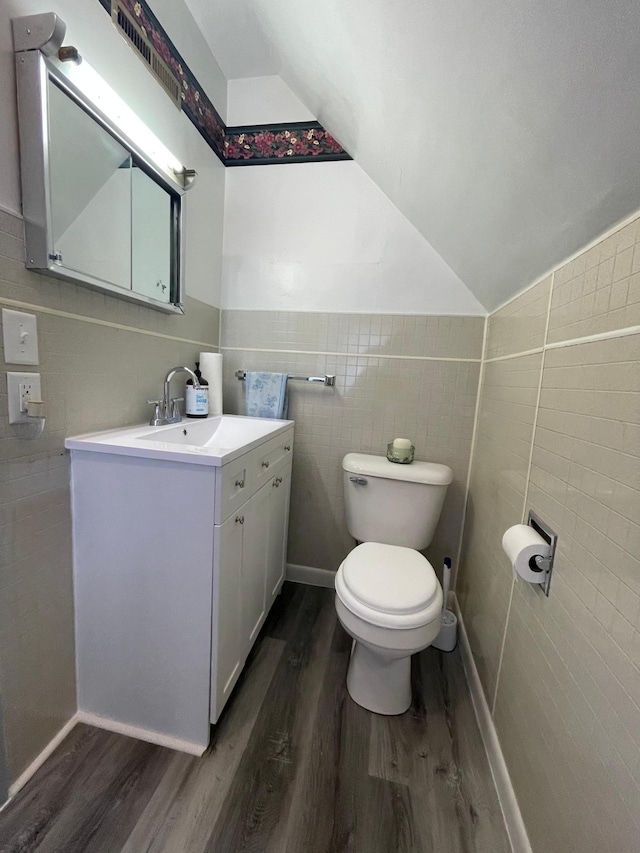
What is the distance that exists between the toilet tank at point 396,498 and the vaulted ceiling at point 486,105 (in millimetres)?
808

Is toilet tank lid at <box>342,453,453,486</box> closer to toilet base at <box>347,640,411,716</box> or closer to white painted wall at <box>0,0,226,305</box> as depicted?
toilet base at <box>347,640,411,716</box>

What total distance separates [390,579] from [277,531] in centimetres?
59

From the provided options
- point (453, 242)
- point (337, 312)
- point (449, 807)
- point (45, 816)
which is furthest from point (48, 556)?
point (453, 242)

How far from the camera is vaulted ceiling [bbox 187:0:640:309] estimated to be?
539mm

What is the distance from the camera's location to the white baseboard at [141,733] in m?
1.07

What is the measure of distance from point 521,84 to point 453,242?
0.77m

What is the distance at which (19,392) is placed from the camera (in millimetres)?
857

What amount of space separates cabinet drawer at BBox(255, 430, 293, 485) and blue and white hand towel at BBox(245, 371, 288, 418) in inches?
7.2

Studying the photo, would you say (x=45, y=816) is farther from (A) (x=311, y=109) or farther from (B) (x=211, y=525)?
(A) (x=311, y=109)

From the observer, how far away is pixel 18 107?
0.82m

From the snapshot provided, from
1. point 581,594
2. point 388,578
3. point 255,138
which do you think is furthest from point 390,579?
point 255,138

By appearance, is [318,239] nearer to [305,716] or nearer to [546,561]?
[546,561]

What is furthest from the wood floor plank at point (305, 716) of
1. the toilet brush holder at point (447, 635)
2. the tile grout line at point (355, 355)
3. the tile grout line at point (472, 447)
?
the tile grout line at point (355, 355)

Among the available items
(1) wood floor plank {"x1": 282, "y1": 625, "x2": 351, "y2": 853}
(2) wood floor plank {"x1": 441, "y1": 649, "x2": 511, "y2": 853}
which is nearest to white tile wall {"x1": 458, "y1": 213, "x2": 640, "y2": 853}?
(2) wood floor plank {"x1": 441, "y1": 649, "x2": 511, "y2": 853}
